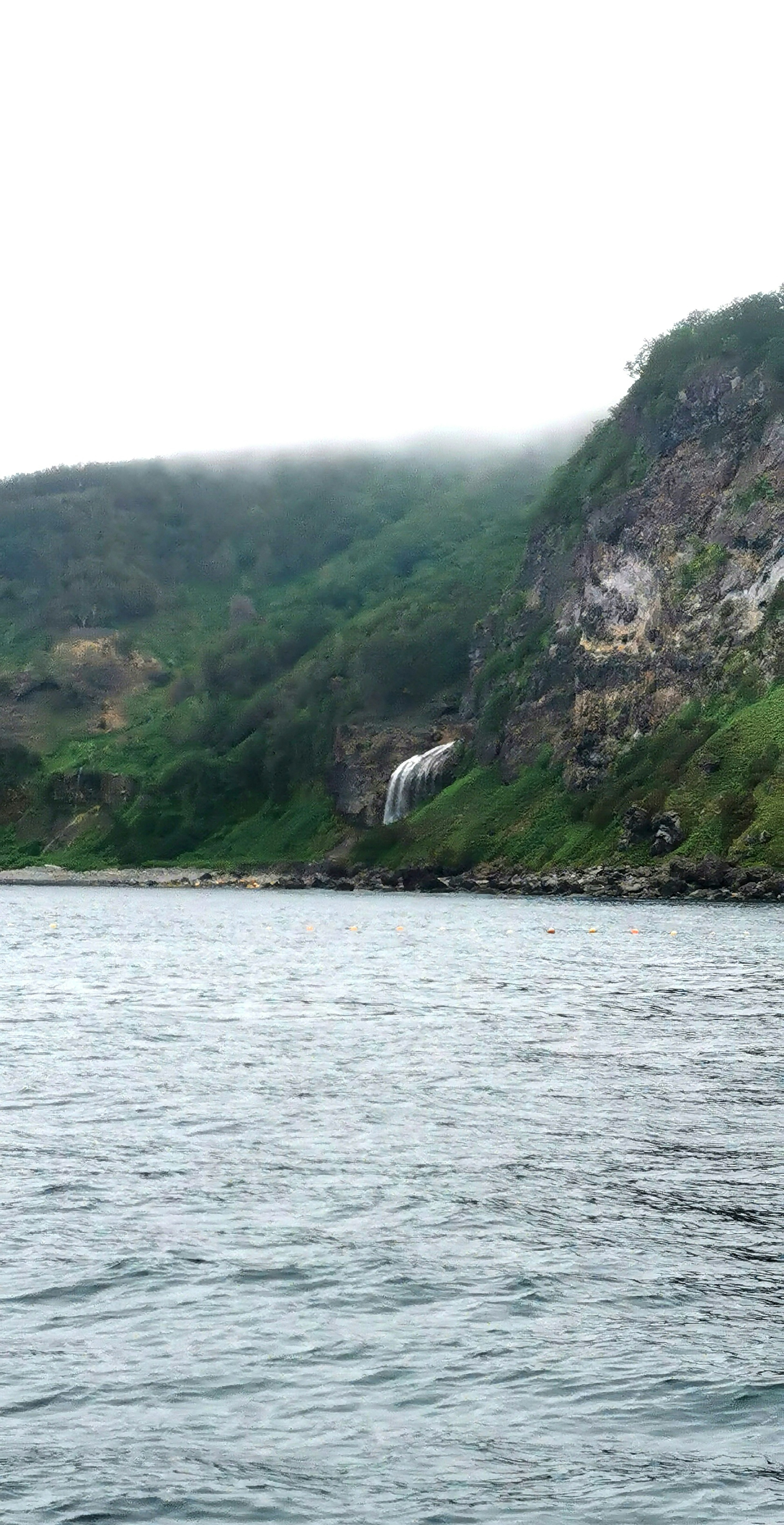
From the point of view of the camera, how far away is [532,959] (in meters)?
86.1

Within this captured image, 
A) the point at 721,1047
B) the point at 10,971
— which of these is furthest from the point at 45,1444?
the point at 10,971

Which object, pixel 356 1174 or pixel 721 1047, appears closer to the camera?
pixel 356 1174

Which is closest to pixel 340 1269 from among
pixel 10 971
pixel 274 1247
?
pixel 274 1247

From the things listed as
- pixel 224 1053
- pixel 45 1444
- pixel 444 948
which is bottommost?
pixel 444 948

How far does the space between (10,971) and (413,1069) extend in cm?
4212

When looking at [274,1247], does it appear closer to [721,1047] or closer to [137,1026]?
[721,1047]

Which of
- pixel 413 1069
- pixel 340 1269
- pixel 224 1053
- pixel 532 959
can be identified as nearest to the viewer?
pixel 340 1269

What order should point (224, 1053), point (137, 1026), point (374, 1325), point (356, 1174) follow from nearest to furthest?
point (374, 1325) → point (356, 1174) → point (224, 1053) → point (137, 1026)

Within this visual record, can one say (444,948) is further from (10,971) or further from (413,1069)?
(413,1069)

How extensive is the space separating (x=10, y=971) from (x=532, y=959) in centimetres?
2789

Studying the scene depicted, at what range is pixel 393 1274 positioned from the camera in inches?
935

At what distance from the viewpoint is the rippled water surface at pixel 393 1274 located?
16.9 metres

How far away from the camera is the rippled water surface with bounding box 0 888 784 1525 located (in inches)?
666

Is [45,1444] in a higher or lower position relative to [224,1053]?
higher
